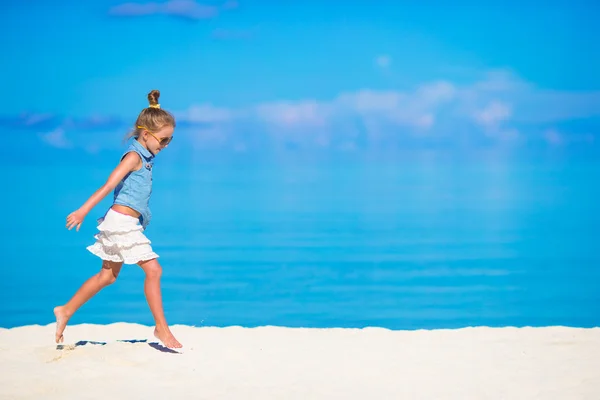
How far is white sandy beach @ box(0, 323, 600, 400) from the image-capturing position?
4746 millimetres

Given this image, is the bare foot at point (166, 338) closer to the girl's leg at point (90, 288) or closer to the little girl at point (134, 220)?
the little girl at point (134, 220)

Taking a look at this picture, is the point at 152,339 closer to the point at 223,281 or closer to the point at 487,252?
the point at 223,281

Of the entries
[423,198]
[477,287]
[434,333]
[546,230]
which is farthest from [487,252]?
[423,198]

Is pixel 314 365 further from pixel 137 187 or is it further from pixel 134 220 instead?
pixel 137 187

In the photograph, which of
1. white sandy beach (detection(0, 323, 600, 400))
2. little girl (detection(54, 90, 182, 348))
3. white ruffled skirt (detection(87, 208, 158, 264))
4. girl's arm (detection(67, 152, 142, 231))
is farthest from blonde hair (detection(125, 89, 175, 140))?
white sandy beach (detection(0, 323, 600, 400))

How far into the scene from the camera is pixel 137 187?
5.50 meters

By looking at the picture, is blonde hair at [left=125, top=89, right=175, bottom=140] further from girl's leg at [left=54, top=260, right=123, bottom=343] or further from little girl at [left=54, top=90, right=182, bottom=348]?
girl's leg at [left=54, top=260, right=123, bottom=343]

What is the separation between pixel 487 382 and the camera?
5.01 meters

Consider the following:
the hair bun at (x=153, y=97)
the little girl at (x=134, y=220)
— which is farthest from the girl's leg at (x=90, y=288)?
the hair bun at (x=153, y=97)

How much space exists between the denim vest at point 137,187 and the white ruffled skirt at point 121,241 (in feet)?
0.30

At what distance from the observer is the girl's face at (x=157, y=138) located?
559 cm

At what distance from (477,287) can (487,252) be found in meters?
3.68

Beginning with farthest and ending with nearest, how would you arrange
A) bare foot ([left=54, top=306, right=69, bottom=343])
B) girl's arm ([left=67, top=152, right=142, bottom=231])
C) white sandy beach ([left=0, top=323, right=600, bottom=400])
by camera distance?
bare foot ([left=54, top=306, right=69, bottom=343]) < girl's arm ([left=67, top=152, right=142, bottom=231]) < white sandy beach ([left=0, top=323, right=600, bottom=400])

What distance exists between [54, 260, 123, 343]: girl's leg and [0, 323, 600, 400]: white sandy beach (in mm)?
156
